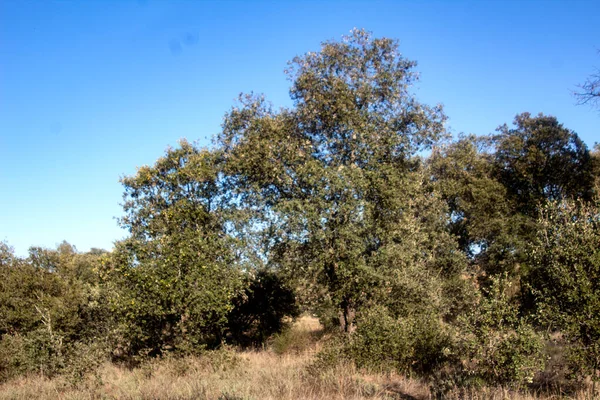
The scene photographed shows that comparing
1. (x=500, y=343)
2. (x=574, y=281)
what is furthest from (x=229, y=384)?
(x=574, y=281)

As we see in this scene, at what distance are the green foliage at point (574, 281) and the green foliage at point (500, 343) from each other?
69 cm

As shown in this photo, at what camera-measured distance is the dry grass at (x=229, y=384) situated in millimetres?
9195

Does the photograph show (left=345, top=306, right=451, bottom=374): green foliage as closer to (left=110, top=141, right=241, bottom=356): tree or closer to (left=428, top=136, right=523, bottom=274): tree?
(left=110, top=141, right=241, bottom=356): tree

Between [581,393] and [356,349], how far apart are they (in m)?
5.69

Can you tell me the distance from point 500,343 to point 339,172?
7449 millimetres

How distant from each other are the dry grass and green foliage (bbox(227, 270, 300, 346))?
20.3 ft

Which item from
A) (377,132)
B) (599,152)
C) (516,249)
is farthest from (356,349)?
(599,152)

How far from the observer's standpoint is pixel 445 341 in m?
13.3

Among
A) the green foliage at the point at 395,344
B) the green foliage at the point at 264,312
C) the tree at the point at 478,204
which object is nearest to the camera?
the green foliage at the point at 395,344

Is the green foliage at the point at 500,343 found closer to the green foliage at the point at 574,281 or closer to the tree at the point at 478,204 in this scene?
the green foliage at the point at 574,281

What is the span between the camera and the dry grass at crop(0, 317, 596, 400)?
30.2 feet

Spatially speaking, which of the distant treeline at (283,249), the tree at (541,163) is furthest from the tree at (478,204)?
the distant treeline at (283,249)

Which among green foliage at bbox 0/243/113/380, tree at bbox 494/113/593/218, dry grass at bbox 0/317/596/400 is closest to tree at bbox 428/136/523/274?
tree at bbox 494/113/593/218

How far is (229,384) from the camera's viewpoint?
10.5 meters
